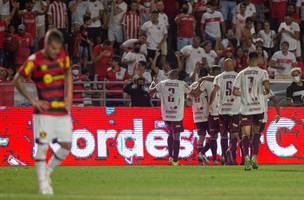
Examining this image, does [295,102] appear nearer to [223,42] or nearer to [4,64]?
[223,42]

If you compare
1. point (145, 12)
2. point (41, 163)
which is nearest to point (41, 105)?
point (41, 163)

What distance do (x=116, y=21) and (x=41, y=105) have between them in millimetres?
18679

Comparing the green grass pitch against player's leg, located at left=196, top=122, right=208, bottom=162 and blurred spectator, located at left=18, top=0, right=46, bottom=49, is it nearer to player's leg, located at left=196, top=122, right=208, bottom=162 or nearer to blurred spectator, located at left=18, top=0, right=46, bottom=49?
player's leg, located at left=196, top=122, right=208, bottom=162

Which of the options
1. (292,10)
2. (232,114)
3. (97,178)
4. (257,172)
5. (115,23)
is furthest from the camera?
(292,10)

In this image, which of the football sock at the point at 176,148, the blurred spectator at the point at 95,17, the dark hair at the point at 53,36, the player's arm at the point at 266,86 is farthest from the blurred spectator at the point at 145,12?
the dark hair at the point at 53,36

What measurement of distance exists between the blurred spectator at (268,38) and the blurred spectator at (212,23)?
148 cm

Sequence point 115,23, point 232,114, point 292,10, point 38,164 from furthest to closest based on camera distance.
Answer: point 292,10
point 115,23
point 232,114
point 38,164

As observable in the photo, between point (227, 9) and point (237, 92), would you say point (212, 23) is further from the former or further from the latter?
point (237, 92)

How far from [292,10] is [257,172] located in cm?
1472

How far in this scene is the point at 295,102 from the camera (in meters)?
30.7

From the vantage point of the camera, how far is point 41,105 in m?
15.6

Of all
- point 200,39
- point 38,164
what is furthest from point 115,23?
point 38,164

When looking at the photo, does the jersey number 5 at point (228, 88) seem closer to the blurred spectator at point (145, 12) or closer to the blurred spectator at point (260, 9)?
the blurred spectator at point (145, 12)

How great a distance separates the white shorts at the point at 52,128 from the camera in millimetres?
15758
